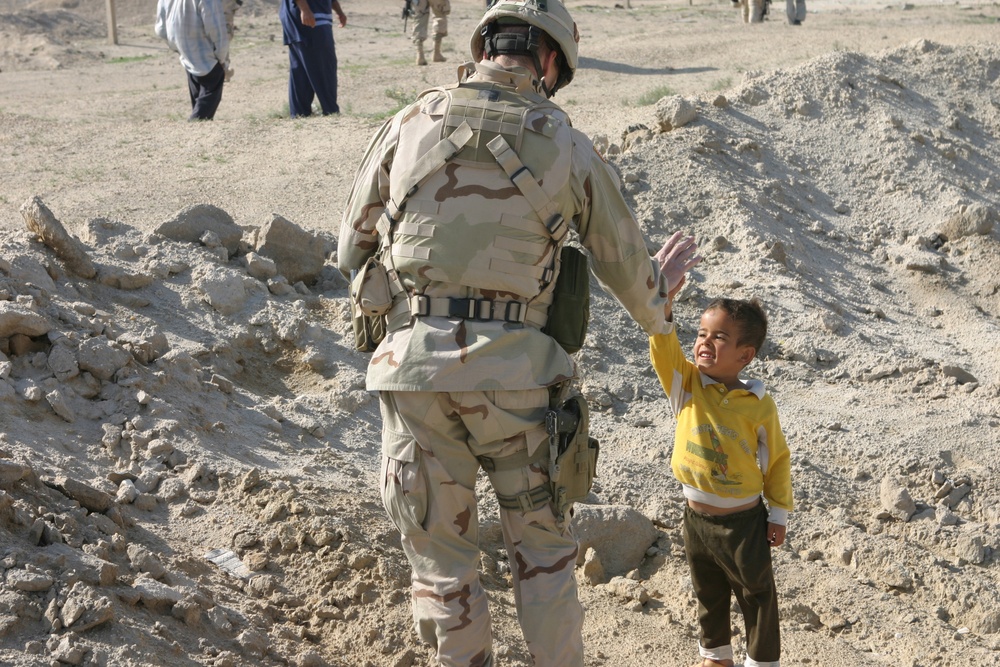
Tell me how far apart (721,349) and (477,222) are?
936mm

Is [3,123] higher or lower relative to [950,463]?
higher

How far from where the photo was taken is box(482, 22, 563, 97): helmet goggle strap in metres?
2.72

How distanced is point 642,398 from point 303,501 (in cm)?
201

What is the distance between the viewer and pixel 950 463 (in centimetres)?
484

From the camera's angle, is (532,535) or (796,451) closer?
(532,535)

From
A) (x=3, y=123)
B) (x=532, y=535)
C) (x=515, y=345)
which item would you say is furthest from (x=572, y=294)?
(x=3, y=123)

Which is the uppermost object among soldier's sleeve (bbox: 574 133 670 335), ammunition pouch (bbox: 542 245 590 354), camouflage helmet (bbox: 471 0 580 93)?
camouflage helmet (bbox: 471 0 580 93)

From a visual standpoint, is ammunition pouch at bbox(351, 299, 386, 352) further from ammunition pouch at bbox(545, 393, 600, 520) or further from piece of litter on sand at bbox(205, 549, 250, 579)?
piece of litter on sand at bbox(205, 549, 250, 579)

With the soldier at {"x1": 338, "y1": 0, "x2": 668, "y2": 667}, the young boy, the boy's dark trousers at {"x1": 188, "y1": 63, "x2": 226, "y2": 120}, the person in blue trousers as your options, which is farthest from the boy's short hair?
the boy's dark trousers at {"x1": 188, "y1": 63, "x2": 226, "y2": 120}

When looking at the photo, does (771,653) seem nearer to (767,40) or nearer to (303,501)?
(303,501)

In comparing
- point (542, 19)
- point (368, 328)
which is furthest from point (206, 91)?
point (542, 19)

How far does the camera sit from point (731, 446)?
10.2 feet

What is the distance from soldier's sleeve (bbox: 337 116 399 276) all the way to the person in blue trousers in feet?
20.8

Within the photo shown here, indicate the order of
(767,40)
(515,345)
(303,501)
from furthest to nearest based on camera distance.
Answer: (767,40), (303,501), (515,345)
